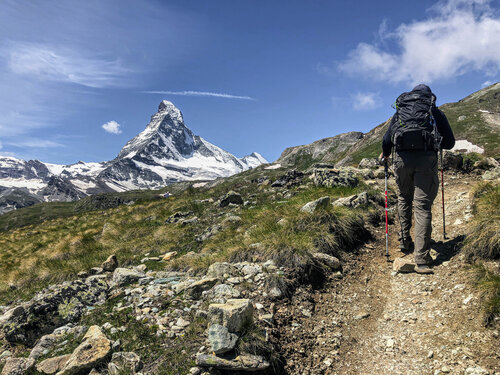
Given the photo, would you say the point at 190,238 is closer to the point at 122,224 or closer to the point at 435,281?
the point at 122,224

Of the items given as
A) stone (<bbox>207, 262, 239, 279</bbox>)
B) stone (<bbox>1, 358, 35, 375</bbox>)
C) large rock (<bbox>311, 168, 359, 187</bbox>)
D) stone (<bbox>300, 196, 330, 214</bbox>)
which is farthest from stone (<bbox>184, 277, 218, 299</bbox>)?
large rock (<bbox>311, 168, 359, 187</bbox>)

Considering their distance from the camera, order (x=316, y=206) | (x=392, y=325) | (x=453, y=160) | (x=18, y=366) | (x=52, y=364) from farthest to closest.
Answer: (x=453, y=160) < (x=316, y=206) < (x=392, y=325) < (x=18, y=366) < (x=52, y=364)

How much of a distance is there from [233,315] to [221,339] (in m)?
0.42

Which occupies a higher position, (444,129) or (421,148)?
(444,129)

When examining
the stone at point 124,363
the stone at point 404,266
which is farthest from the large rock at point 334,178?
the stone at point 124,363

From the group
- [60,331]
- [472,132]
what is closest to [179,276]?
[60,331]

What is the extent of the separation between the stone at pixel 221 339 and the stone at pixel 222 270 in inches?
96.4

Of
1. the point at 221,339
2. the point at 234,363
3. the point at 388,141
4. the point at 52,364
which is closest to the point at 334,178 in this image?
the point at 388,141

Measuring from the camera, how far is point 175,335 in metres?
5.30

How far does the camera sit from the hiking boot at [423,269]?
21.6 ft

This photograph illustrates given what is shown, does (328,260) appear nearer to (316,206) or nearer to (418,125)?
(316,206)

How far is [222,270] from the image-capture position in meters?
7.34

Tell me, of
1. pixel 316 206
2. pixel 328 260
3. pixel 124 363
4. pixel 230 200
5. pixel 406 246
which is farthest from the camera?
pixel 230 200

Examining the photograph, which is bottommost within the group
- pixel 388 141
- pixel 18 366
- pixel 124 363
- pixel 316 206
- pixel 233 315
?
pixel 18 366
